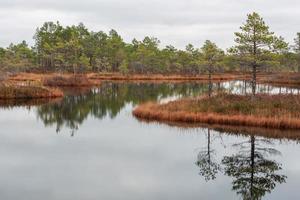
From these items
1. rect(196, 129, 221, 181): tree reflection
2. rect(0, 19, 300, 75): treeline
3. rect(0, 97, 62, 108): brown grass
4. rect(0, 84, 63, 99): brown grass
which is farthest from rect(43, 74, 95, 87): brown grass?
rect(196, 129, 221, 181): tree reflection

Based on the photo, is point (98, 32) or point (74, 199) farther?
point (98, 32)

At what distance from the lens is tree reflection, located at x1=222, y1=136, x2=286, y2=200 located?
59.6 feet

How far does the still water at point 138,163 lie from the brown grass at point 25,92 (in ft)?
63.6

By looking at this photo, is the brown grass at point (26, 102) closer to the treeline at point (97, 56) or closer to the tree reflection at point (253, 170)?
the tree reflection at point (253, 170)

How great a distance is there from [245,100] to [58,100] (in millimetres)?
26669

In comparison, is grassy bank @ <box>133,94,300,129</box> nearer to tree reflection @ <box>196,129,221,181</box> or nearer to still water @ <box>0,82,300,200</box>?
still water @ <box>0,82,300,200</box>

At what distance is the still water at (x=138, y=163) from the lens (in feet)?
58.5

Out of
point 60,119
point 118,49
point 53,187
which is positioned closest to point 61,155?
point 53,187

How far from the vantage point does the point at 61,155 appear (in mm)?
24438

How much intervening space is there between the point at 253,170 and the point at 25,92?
42.7 metres

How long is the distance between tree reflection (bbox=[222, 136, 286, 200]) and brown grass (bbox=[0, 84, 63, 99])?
123ft

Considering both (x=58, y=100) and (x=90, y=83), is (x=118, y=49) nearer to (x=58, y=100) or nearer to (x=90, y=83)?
(x=90, y=83)

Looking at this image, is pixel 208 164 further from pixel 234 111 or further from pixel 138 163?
pixel 234 111

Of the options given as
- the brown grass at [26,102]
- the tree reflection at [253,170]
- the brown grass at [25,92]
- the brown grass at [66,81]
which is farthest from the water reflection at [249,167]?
the brown grass at [66,81]
